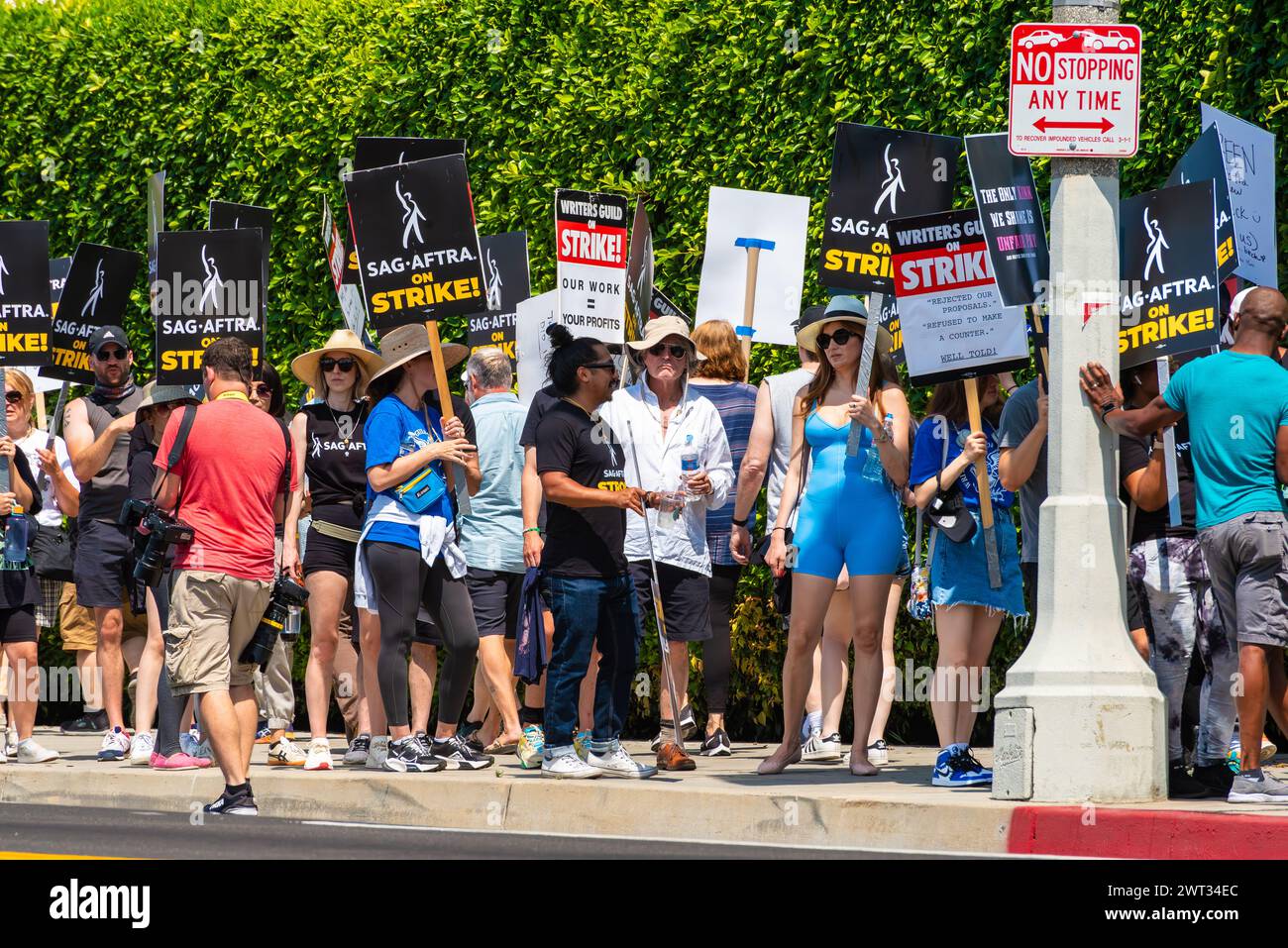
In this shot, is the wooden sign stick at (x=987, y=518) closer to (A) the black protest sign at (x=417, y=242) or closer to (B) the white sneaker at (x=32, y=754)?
(A) the black protest sign at (x=417, y=242)

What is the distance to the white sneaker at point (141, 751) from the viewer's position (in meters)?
10.9

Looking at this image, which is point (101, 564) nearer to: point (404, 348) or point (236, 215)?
point (236, 215)

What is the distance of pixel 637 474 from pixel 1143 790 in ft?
10.4

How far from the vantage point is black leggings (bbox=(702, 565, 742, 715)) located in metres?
10.9

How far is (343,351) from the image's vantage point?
1059 cm

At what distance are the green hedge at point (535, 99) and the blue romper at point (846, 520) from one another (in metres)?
1.96

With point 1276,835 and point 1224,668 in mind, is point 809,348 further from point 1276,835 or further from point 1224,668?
point 1276,835

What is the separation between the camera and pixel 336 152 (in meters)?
14.7

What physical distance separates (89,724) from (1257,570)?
8995mm

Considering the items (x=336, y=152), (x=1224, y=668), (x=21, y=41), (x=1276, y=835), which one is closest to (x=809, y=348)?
(x=1224, y=668)

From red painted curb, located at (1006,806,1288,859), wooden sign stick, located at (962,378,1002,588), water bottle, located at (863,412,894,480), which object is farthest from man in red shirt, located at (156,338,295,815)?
red painted curb, located at (1006,806,1288,859)

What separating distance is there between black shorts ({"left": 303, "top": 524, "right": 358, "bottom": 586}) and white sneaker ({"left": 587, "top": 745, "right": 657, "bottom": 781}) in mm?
1853

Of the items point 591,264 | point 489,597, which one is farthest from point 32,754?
point 591,264

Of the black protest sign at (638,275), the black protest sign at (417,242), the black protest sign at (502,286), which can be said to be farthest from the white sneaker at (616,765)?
the black protest sign at (502,286)
